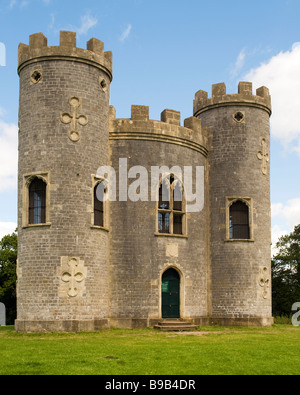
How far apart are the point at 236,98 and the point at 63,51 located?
957 centimetres

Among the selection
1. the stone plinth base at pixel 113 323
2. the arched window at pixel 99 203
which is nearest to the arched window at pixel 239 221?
the stone plinth base at pixel 113 323

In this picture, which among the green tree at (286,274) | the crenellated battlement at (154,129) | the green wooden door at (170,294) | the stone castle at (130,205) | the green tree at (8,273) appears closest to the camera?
the stone castle at (130,205)

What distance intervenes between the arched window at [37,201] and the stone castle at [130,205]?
0.05m

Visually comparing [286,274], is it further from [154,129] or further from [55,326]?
[55,326]

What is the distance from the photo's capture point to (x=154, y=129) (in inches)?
953

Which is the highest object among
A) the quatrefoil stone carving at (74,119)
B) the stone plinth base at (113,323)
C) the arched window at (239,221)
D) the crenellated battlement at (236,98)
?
the crenellated battlement at (236,98)

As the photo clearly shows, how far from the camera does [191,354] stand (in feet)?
46.1

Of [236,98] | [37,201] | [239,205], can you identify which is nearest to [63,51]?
[37,201]

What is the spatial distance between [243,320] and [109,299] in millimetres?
6887

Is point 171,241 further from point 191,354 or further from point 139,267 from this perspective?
point 191,354

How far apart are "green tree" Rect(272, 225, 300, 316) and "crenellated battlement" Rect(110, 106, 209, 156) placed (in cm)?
2233

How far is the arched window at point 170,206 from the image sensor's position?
955 inches

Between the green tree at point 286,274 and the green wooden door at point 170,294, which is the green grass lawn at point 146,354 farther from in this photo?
the green tree at point 286,274
